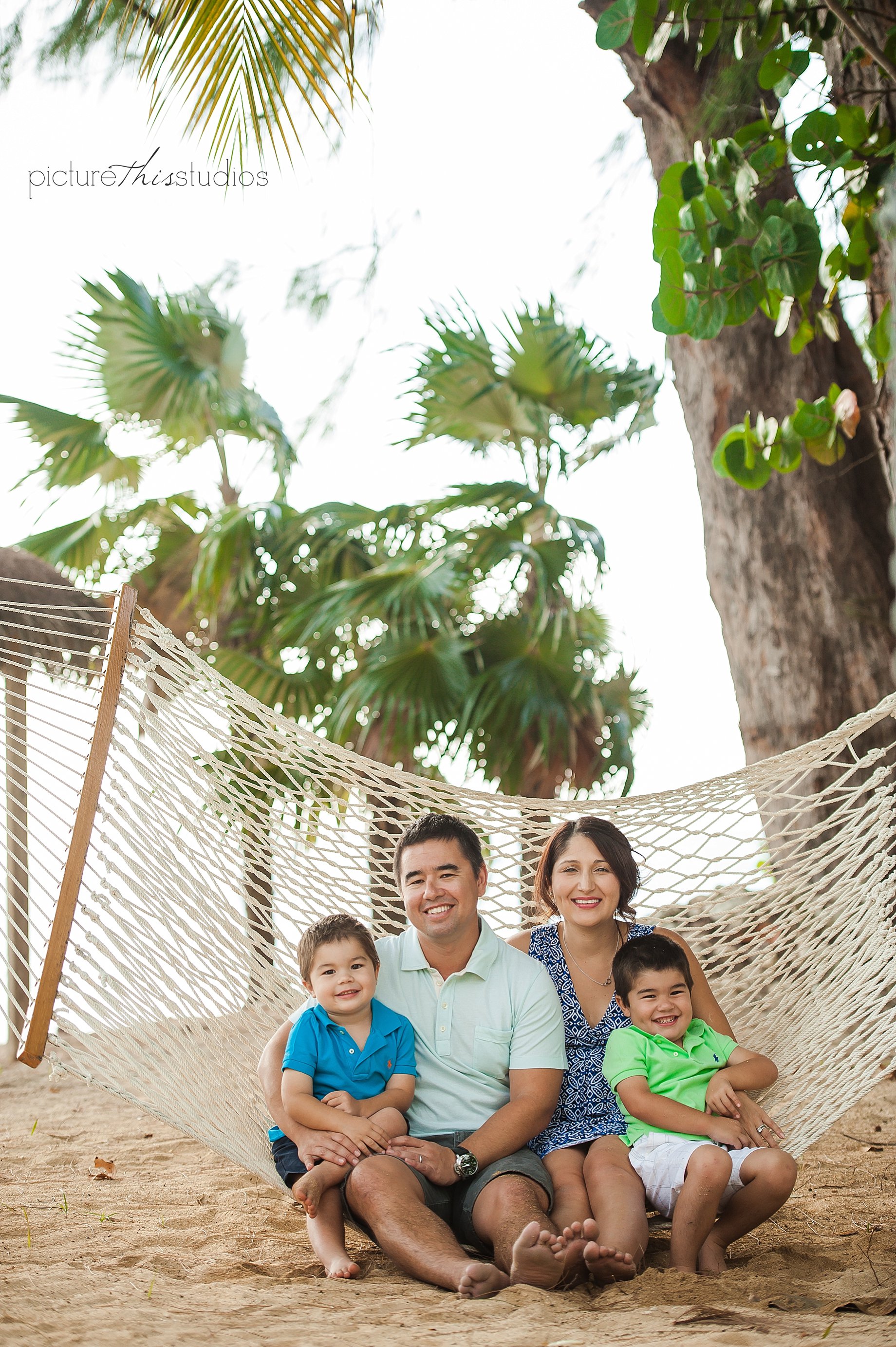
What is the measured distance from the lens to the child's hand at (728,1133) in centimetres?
160

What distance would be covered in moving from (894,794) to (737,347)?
177 centimetres

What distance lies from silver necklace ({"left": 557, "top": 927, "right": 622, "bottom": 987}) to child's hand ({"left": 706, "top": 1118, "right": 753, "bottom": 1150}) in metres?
0.29

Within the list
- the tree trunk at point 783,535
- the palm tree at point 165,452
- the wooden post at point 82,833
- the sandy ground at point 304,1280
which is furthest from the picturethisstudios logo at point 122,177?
the sandy ground at point 304,1280

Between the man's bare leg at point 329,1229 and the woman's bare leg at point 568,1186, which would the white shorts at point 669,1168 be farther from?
the man's bare leg at point 329,1229

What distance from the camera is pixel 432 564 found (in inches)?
159

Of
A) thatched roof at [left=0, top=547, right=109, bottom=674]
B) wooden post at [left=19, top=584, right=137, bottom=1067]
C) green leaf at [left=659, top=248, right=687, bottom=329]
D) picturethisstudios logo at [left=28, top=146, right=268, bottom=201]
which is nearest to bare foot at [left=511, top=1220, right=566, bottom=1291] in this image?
wooden post at [left=19, top=584, right=137, bottom=1067]

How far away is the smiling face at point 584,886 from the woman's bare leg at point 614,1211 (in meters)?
0.33

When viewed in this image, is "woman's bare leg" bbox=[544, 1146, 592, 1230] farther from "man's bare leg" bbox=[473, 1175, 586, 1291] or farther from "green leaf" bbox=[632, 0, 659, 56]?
"green leaf" bbox=[632, 0, 659, 56]

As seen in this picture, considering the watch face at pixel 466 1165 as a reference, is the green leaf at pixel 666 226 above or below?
above

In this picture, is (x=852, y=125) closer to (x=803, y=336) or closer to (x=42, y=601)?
(x=803, y=336)

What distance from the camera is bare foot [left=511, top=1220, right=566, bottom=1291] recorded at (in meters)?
1.36

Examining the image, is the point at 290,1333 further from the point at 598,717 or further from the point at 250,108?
the point at 598,717

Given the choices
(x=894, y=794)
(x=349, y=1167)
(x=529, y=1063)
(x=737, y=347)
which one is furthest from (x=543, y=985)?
(x=737, y=347)

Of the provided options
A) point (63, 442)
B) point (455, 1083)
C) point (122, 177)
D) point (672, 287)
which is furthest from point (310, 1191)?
point (122, 177)
